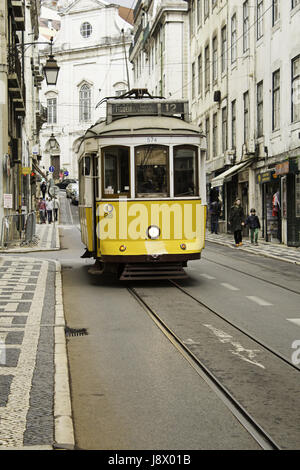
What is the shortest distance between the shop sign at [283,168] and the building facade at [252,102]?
1.4 inches

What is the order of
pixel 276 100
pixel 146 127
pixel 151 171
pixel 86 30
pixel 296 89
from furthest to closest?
1. pixel 86 30
2. pixel 276 100
3. pixel 296 89
4. pixel 146 127
5. pixel 151 171

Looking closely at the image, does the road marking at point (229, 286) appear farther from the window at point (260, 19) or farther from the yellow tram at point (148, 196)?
the window at point (260, 19)

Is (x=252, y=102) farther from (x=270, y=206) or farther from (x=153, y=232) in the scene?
(x=153, y=232)

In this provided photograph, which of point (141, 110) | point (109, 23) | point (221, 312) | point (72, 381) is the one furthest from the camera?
point (109, 23)

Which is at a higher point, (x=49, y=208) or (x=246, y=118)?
(x=246, y=118)

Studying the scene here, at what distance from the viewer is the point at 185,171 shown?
1454 cm

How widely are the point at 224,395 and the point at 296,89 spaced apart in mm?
21020

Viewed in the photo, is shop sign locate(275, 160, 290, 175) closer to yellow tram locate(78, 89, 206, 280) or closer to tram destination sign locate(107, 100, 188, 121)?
tram destination sign locate(107, 100, 188, 121)

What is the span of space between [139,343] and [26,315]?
2252 mm

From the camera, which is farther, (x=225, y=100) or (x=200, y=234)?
(x=225, y=100)

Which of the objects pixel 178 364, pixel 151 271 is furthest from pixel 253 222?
pixel 178 364
